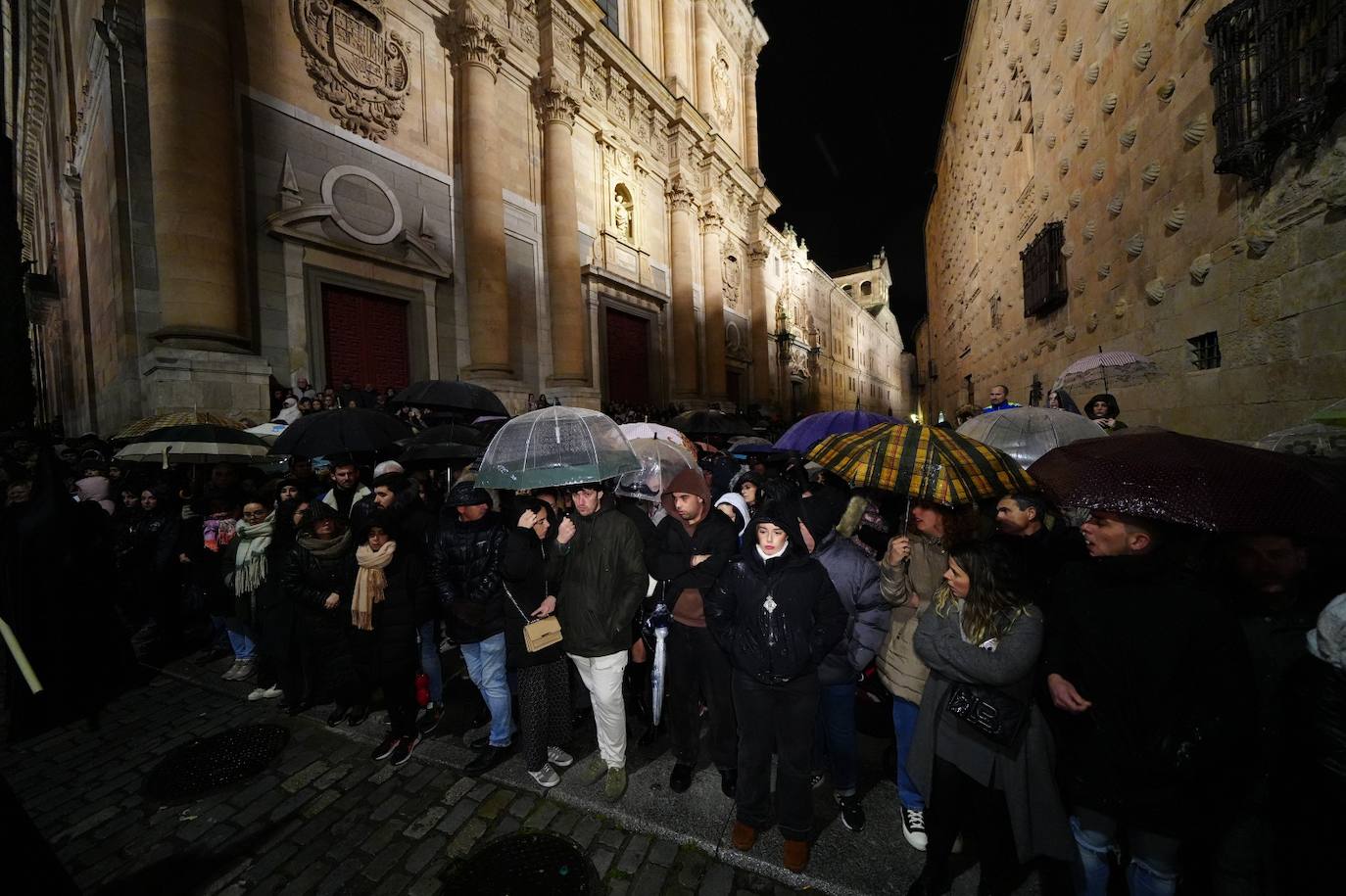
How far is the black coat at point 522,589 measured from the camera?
3.35m

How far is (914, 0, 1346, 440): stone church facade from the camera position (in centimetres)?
411

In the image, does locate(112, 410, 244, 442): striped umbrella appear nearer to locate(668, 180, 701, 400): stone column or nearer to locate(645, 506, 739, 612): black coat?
locate(645, 506, 739, 612): black coat

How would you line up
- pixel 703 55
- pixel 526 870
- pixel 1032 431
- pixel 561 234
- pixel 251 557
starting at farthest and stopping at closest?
pixel 703 55 → pixel 561 234 → pixel 251 557 → pixel 1032 431 → pixel 526 870

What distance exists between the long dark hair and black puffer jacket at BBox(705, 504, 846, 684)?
624 millimetres

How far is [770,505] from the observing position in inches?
111

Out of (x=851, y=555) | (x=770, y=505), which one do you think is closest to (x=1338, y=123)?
(x=851, y=555)

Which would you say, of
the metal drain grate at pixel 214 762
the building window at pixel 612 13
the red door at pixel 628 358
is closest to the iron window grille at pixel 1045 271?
the red door at pixel 628 358

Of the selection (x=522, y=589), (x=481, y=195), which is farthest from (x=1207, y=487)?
(x=481, y=195)

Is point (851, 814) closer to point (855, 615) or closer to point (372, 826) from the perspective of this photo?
point (855, 615)

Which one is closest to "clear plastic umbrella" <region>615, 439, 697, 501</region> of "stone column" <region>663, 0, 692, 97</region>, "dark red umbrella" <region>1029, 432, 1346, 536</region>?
"dark red umbrella" <region>1029, 432, 1346, 536</region>

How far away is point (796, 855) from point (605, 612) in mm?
1691

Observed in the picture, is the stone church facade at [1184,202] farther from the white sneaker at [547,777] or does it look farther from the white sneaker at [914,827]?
the white sneaker at [547,777]

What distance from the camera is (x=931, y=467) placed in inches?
112

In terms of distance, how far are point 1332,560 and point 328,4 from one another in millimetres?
16337
